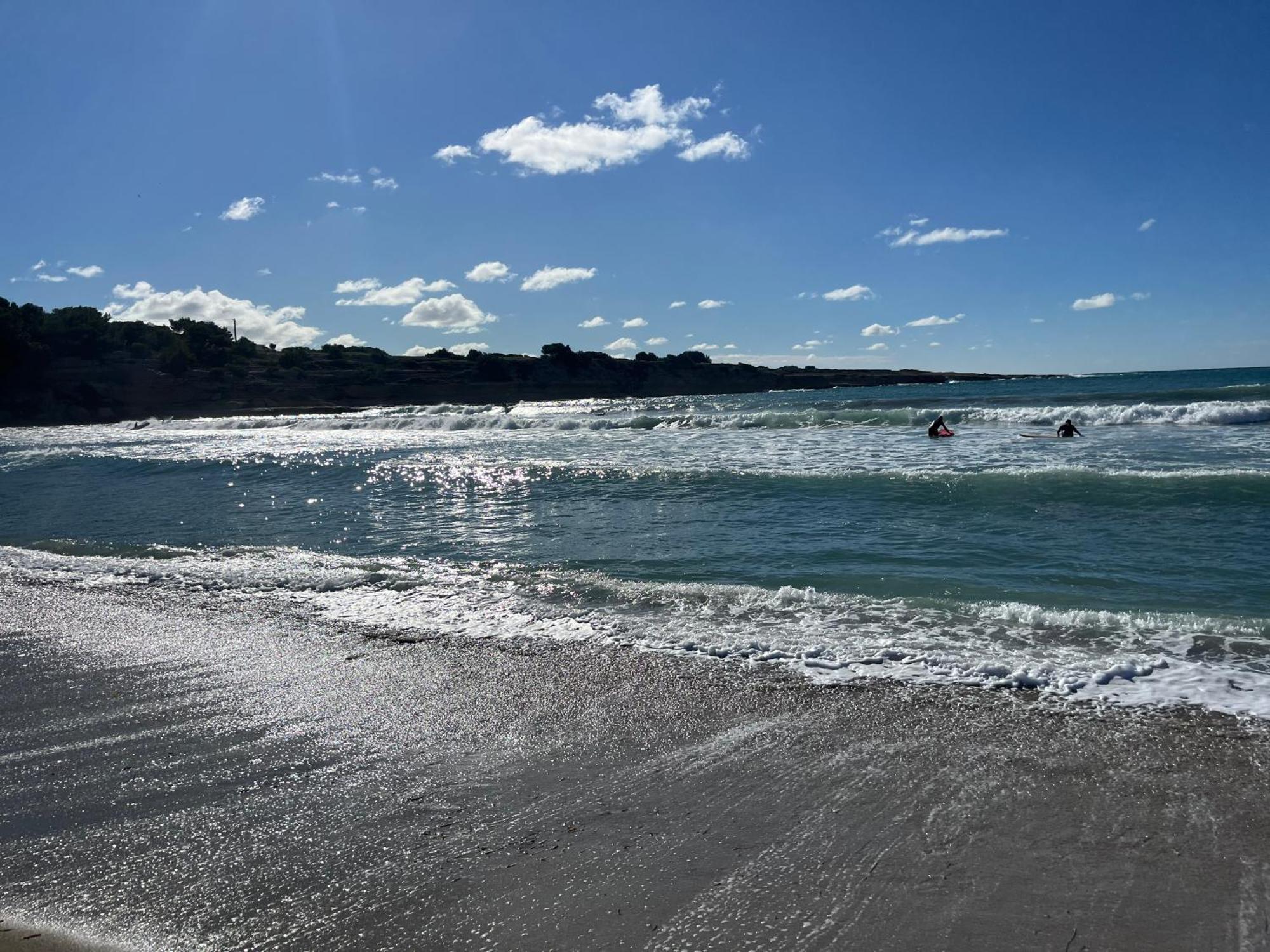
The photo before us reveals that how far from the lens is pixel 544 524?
11.7 meters

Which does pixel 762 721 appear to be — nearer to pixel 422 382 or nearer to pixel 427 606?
pixel 427 606

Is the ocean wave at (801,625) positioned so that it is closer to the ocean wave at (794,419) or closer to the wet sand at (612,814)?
the wet sand at (612,814)

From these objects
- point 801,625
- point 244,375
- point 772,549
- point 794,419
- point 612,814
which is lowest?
point 612,814

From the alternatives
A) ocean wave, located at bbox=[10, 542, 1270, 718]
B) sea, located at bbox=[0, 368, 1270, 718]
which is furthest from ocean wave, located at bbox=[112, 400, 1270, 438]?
ocean wave, located at bbox=[10, 542, 1270, 718]

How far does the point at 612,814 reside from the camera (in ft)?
11.8

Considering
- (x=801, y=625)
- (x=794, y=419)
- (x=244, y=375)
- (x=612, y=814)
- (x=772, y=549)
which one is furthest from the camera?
(x=244, y=375)

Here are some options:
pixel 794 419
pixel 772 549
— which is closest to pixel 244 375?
pixel 794 419

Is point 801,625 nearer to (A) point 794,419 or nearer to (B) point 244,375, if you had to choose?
(A) point 794,419

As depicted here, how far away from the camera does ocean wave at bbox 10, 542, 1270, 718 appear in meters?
5.17

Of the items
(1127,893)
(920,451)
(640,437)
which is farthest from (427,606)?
(640,437)

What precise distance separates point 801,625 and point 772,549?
118 inches

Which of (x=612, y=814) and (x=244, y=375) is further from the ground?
(x=244, y=375)

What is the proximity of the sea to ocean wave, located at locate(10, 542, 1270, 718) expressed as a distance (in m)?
0.03

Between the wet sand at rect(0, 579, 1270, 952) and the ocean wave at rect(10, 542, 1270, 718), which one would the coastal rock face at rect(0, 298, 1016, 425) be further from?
the wet sand at rect(0, 579, 1270, 952)
